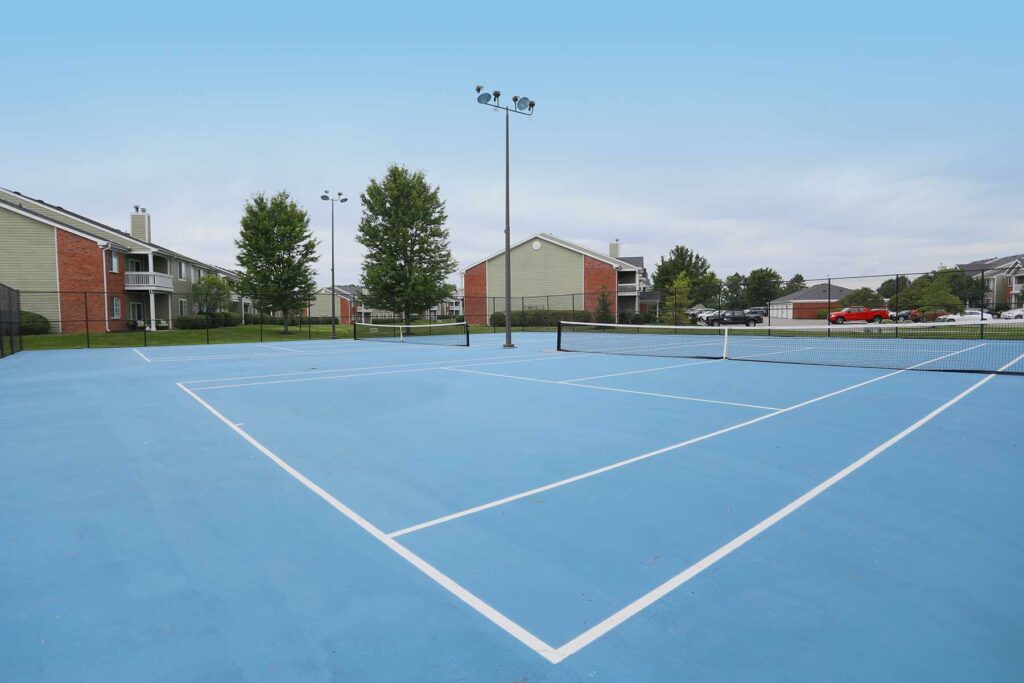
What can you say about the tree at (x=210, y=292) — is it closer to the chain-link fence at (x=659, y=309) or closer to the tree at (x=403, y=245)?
the chain-link fence at (x=659, y=309)

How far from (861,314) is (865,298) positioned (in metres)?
1.37

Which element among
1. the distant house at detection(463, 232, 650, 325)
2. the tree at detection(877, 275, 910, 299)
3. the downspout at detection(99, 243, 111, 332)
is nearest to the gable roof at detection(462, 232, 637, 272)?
the distant house at detection(463, 232, 650, 325)

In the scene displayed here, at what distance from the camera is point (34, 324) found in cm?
2748

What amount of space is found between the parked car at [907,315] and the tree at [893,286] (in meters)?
0.92

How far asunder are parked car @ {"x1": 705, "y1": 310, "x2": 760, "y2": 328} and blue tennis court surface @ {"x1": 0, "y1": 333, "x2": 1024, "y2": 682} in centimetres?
2740

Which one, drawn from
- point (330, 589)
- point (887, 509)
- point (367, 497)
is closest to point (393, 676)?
point (330, 589)

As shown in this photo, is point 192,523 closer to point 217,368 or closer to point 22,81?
point 217,368

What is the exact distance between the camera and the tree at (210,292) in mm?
43688

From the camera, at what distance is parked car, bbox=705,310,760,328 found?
3384cm

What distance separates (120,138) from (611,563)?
22.5 metres

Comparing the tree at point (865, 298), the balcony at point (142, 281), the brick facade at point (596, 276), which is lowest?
the tree at point (865, 298)

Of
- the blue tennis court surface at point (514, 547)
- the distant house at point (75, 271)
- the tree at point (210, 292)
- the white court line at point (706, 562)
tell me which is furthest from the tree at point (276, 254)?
the white court line at point (706, 562)

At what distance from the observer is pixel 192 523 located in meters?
3.81

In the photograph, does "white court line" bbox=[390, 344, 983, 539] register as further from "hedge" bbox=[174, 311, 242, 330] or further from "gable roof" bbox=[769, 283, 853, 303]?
"hedge" bbox=[174, 311, 242, 330]
